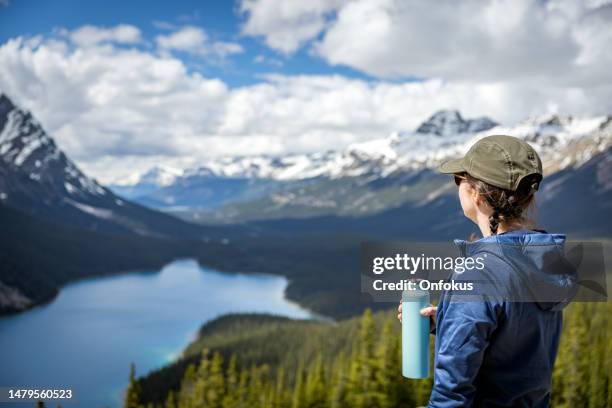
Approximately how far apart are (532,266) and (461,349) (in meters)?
0.80

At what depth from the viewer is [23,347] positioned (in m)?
132

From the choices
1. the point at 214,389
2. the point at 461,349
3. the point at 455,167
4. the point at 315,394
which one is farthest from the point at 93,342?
the point at 461,349

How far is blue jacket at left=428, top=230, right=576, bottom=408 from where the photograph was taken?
3736 mm

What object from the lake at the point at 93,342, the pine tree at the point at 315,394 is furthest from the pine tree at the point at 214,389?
the lake at the point at 93,342

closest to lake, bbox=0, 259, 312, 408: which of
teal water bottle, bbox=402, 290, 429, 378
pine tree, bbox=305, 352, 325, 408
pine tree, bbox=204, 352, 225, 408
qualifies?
pine tree, bbox=204, 352, 225, 408

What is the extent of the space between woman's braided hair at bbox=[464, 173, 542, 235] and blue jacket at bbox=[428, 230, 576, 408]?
14 centimetres

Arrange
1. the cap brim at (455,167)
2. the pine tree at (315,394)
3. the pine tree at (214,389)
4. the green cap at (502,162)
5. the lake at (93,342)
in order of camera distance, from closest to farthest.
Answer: the green cap at (502,162), the cap brim at (455,167), the pine tree at (315,394), the pine tree at (214,389), the lake at (93,342)

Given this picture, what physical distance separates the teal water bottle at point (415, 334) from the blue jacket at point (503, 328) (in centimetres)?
70

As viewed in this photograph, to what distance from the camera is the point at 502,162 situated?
3.97 m

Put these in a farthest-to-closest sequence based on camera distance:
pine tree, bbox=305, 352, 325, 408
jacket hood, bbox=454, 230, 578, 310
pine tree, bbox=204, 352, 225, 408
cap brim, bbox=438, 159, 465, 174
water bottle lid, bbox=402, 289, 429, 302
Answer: pine tree, bbox=204, 352, 225, 408 → pine tree, bbox=305, 352, 325, 408 → water bottle lid, bbox=402, 289, 429, 302 → cap brim, bbox=438, 159, 465, 174 → jacket hood, bbox=454, 230, 578, 310

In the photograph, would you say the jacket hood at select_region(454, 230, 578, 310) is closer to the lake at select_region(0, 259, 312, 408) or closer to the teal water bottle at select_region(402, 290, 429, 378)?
the teal water bottle at select_region(402, 290, 429, 378)

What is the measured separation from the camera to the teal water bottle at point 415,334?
471 centimetres

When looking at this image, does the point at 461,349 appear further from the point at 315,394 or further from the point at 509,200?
the point at 315,394

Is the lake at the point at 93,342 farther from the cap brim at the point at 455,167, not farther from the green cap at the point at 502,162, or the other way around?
the green cap at the point at 502,162
